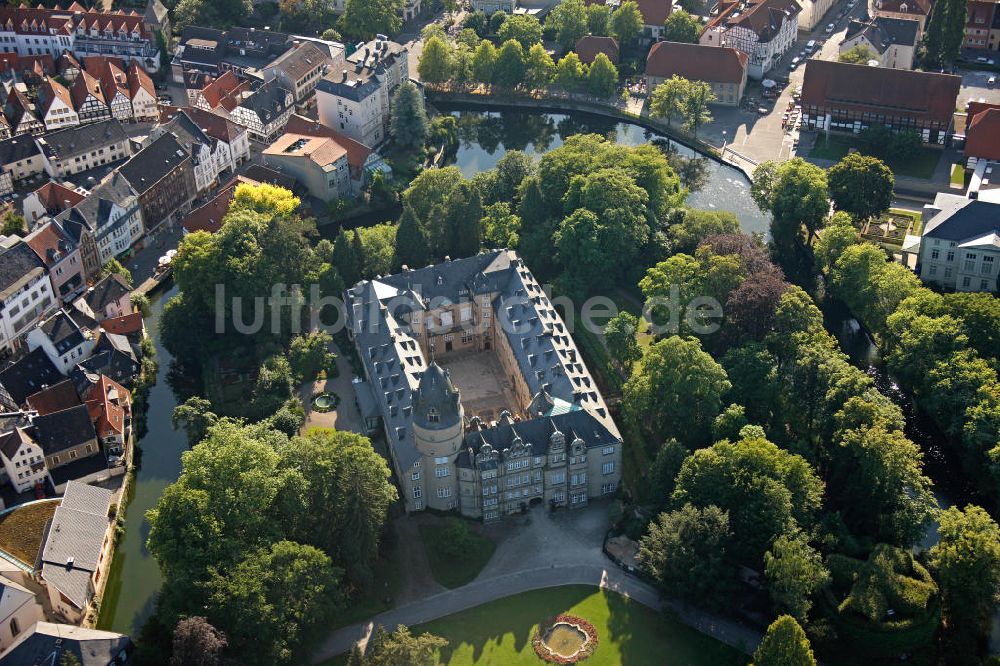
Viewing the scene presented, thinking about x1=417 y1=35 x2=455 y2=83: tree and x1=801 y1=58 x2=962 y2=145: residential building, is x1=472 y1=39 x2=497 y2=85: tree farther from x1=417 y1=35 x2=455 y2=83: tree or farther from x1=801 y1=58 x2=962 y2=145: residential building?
x1=801 y1=58 x2=962 y2=145: residential building

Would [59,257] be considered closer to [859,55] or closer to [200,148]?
[200,148]

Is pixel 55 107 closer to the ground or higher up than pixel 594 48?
closer to the ground

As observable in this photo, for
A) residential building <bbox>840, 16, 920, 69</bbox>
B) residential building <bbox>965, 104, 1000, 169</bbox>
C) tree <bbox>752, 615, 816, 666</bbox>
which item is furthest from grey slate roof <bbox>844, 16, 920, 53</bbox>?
tree <bbox>752, 615, 816, 666</bbox>

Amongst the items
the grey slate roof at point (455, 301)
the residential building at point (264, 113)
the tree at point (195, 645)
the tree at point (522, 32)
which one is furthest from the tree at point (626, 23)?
the tree at point (195, 645)

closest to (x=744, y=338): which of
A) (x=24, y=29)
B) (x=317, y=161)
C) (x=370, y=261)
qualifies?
(x=370, y=261)

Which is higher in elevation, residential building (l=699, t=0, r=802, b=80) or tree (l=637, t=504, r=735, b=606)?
residential building (l=699, t=0, r=802, b=80)

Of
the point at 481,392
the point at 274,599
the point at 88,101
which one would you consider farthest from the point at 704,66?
the point at 274,599
